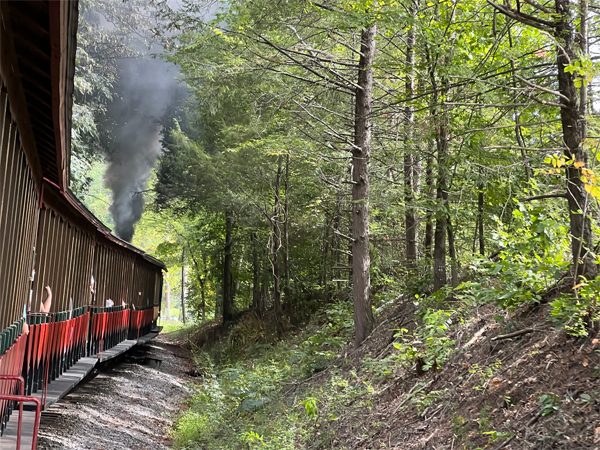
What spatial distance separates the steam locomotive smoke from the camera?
107 ft

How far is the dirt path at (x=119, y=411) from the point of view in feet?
28.8

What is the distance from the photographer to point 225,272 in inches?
1058

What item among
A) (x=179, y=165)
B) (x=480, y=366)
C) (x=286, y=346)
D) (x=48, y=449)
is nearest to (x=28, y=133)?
(x=48, y=449)

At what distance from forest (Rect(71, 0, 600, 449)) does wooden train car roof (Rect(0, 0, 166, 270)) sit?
3.42 meters

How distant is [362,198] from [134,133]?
90.5 ft

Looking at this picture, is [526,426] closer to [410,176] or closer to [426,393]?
[426,393]

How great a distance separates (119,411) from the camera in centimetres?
1162

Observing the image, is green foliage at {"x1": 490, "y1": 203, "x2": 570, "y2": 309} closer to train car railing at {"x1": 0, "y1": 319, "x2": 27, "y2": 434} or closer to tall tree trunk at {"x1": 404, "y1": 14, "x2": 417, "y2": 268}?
train car railing at {"x1": 0, "y1": 319, "x2": 27, "y2": 434}

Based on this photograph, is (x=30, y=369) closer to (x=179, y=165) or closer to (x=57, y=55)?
(x=57, y=55)

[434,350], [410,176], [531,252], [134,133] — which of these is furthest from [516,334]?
[134,133]

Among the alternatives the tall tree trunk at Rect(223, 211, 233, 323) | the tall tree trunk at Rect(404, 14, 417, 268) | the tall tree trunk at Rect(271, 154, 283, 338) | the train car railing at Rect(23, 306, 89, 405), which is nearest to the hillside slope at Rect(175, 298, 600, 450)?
the tall tree trunk at Rect(404, 14, 417, 268)

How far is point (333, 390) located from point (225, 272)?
729 inches

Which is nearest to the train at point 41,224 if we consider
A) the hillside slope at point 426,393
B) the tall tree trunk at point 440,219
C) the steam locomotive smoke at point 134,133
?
the hillside slope at point 426,393

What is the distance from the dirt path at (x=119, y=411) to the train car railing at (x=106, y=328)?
98 centimetres
